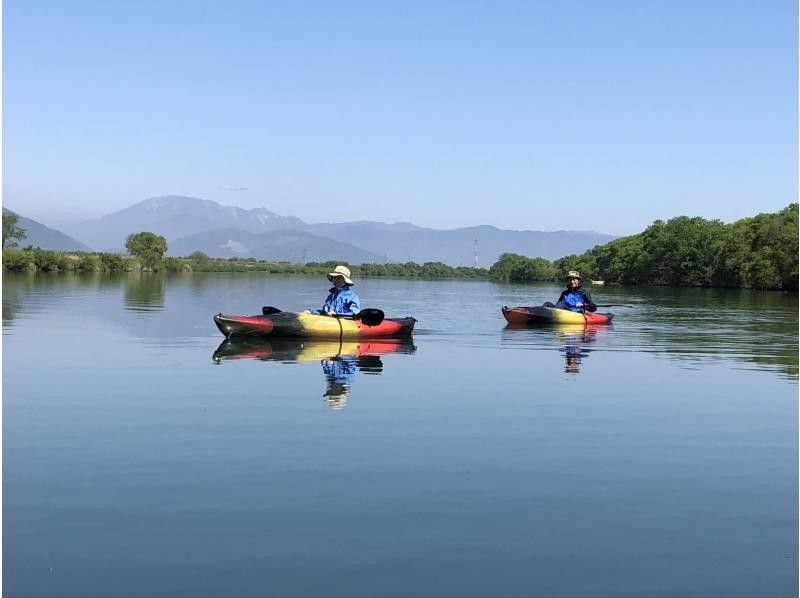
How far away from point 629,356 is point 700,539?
14.5m

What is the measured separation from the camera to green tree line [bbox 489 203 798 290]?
88375 mm

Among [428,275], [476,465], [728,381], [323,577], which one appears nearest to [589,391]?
[728,381]

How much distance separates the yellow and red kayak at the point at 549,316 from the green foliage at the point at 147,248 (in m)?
94.6

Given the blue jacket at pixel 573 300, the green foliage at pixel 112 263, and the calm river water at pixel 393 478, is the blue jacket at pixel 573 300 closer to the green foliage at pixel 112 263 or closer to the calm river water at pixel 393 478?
the calm river water at pixel 393 478

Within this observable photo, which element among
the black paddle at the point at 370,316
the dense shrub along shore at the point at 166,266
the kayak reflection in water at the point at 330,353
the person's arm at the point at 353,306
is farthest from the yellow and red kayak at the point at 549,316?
the dense shrub along shore at the point at 166,266

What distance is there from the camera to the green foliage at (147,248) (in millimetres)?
120250

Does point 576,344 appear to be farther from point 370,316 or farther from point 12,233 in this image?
point 12,233

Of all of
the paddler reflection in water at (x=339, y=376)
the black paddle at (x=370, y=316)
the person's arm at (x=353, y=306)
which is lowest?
the paddler reflection in water at (x=339, y=376)

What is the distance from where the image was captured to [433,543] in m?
7.28

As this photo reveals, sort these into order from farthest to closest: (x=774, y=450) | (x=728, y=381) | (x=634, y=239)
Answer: (x=634, y=239), (x=728, y=381), (x=774, y=450)

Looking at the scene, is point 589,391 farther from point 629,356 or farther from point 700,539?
point 700,539

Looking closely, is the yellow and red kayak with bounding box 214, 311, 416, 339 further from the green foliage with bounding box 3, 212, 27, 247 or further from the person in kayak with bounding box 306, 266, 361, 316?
the green foliage with bounding box 3, 212, 27, 247

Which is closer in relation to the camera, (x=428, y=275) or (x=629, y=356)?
(x=629, y=356)

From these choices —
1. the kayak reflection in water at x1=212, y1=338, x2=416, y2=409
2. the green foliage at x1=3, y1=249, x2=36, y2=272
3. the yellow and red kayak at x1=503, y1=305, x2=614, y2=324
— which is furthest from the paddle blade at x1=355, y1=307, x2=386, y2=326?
the green foliage at x1=3, y1=249, x2=36, y2=272
